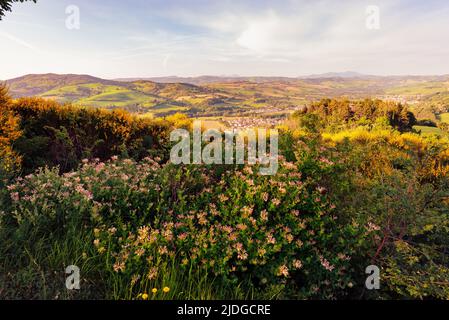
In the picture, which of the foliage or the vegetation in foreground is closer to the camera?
the vegetation in foreground

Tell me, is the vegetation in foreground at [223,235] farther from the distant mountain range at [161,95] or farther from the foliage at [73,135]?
the distant mountain range at [161,95]

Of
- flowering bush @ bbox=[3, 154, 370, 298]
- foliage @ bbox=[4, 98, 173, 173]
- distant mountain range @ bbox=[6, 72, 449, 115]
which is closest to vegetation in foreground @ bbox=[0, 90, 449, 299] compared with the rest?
flowering bush @ bbox=[3, 154, 370, 298]

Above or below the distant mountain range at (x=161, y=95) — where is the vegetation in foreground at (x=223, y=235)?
below

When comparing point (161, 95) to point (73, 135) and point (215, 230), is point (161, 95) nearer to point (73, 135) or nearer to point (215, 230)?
point (73, 135)

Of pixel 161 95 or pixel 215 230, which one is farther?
pixel 161 95

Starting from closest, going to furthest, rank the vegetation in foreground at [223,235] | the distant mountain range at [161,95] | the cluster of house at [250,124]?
the vegetation in foreground at [223,235], the cluster of house at [250,124], the distant mountain range at [161,95]

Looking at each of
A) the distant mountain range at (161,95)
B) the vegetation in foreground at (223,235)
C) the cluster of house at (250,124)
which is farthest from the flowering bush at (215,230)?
the cluster of house at (250,124)

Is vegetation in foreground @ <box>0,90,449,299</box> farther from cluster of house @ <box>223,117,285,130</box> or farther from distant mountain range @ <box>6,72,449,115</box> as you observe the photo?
cluster of house @ <box>223,117,285,130</box>

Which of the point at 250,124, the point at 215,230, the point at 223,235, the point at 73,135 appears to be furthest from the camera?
the point at 250,124

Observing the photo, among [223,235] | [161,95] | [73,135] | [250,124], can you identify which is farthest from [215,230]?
[161,95]

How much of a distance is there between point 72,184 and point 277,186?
2.52 metres

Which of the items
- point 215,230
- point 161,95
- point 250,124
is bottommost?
point 215,230
